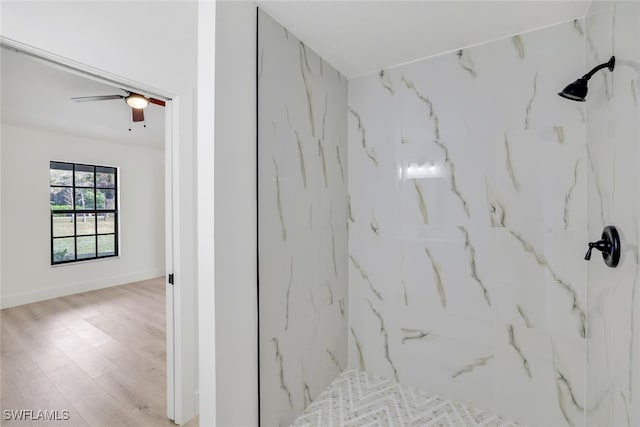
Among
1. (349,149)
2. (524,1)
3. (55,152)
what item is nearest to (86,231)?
(55,152)

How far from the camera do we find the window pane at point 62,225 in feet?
15.3

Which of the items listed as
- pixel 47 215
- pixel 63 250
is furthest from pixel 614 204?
pixel 63 250

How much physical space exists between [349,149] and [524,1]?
1.23 metres

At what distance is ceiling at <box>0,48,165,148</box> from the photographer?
101 inches

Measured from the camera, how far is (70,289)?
185 inches

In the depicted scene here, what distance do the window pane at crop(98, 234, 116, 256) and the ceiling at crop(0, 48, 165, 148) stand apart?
5.84ft

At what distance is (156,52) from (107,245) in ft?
15.8

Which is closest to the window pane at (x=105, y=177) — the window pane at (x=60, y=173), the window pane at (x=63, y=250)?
the window pane at (x=60, y=173)

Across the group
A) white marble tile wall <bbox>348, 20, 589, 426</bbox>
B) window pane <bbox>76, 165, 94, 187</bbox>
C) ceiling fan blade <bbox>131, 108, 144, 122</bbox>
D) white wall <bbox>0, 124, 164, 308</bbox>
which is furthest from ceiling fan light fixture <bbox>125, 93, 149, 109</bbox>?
window pane <bbox>76, 165, 94, 187</bbox>

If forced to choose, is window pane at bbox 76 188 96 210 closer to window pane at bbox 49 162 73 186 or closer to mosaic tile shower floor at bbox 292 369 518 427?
window pane at bbox 49 162 73 186

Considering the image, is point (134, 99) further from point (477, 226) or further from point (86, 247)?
point (86, 247)

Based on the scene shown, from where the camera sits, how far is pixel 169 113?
6.23ft

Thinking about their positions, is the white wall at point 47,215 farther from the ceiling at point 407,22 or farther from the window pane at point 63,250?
the ceiling at point 407,22

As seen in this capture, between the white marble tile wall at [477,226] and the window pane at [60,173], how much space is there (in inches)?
201
